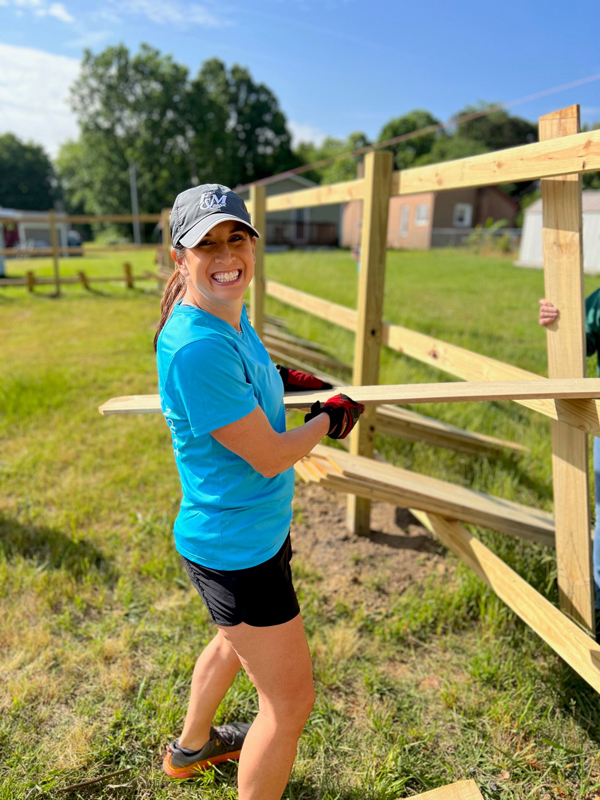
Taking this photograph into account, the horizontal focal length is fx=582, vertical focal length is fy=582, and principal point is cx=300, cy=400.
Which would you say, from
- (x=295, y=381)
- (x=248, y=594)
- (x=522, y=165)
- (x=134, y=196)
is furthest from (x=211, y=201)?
(x=134, y=196)

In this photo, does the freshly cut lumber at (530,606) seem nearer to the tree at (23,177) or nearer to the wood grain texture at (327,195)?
the wood grain texture at (327,195)

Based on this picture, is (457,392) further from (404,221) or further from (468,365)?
(404,221)

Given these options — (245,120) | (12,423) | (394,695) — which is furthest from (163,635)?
(245,120)

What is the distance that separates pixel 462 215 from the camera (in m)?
44.7

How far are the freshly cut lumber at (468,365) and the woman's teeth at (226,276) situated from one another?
3.35 feet

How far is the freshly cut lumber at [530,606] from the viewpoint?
2.02m

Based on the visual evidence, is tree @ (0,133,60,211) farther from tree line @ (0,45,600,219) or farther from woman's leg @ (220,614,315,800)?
woman's leg @ (220,614,315,800)

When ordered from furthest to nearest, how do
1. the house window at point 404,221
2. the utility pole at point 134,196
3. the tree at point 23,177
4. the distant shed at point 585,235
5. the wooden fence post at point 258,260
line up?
the tree at point 23,177, the utility pole at point 134,196, the house window at point 404,221, the distant shed at point 585,235, the wooden fence post at point 258,260

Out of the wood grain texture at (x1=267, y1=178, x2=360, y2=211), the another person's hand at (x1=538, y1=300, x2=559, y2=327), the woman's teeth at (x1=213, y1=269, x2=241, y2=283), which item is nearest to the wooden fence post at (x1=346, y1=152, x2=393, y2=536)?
the wood grain texture at (x1=267, y1=178, x2=360, y2=211)

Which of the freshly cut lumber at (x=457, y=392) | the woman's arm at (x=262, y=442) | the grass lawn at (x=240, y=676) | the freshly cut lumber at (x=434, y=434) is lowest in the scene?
the grass lawn at (x=240, y=676)

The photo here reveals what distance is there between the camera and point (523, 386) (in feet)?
5.76

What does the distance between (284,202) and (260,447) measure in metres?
4.01

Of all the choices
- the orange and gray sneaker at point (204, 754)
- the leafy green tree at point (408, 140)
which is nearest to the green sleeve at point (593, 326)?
the orange and gray sneaker at point (204, 754)

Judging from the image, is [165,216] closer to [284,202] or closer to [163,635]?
[284,202]
